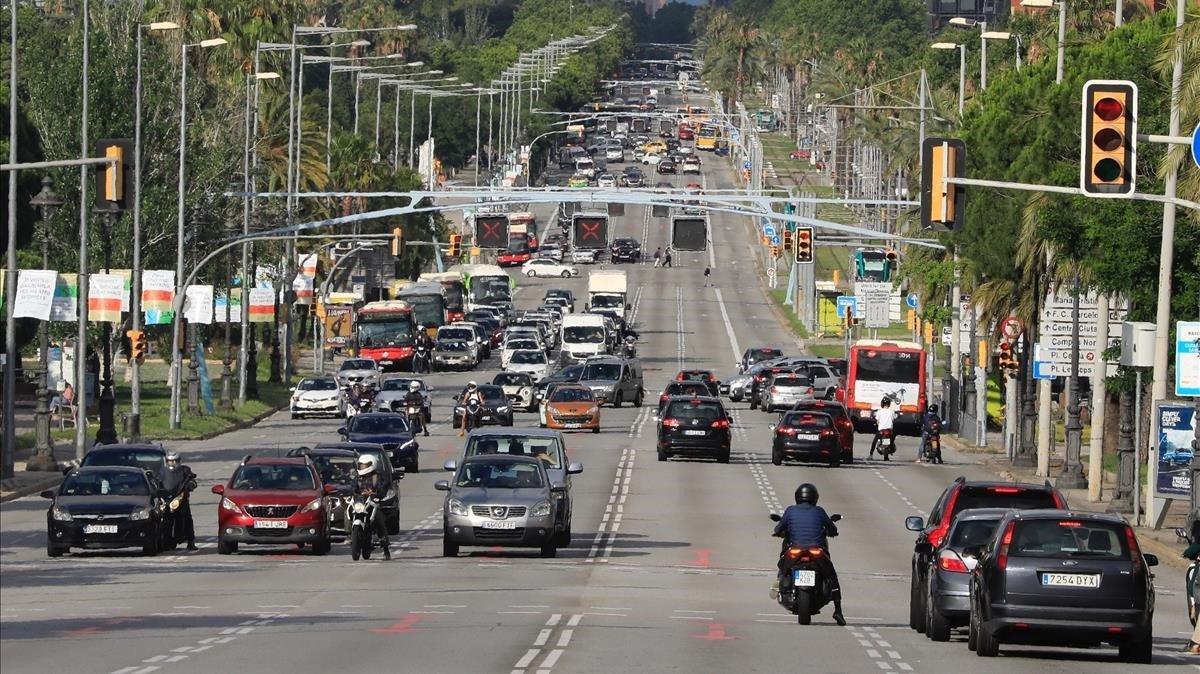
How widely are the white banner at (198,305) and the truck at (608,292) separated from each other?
158 ft

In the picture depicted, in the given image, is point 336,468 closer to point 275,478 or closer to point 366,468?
point 275,478

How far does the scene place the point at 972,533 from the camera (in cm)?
2450

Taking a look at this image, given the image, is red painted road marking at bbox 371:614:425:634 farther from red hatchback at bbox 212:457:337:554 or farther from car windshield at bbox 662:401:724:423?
car windshield at bbox 662:401:724:423

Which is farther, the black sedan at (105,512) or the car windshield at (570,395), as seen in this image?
the car windshield at (570,395)

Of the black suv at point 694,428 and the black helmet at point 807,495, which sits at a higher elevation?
the black helmet at point 807,495

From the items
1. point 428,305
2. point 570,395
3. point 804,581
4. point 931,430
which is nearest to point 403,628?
point 804,581

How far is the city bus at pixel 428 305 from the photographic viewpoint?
11100 cm

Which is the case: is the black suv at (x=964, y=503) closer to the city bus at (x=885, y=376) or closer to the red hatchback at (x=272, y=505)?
the red hatchback at (x=272, y=505)

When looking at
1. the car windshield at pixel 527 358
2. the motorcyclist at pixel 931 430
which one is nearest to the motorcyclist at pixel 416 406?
the motorcyclist at pixel 931 430

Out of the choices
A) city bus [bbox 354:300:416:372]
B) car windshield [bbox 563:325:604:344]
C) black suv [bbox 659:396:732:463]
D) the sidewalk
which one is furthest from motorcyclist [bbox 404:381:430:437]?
city bus [bbox 354:300:416:372]

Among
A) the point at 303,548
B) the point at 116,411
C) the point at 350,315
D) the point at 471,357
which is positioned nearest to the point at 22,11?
the point at 350,315

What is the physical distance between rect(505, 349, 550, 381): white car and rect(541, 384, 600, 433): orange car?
16.4 meters

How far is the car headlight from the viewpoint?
3412 cm

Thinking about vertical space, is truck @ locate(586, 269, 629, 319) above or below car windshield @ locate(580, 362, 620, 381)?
above
